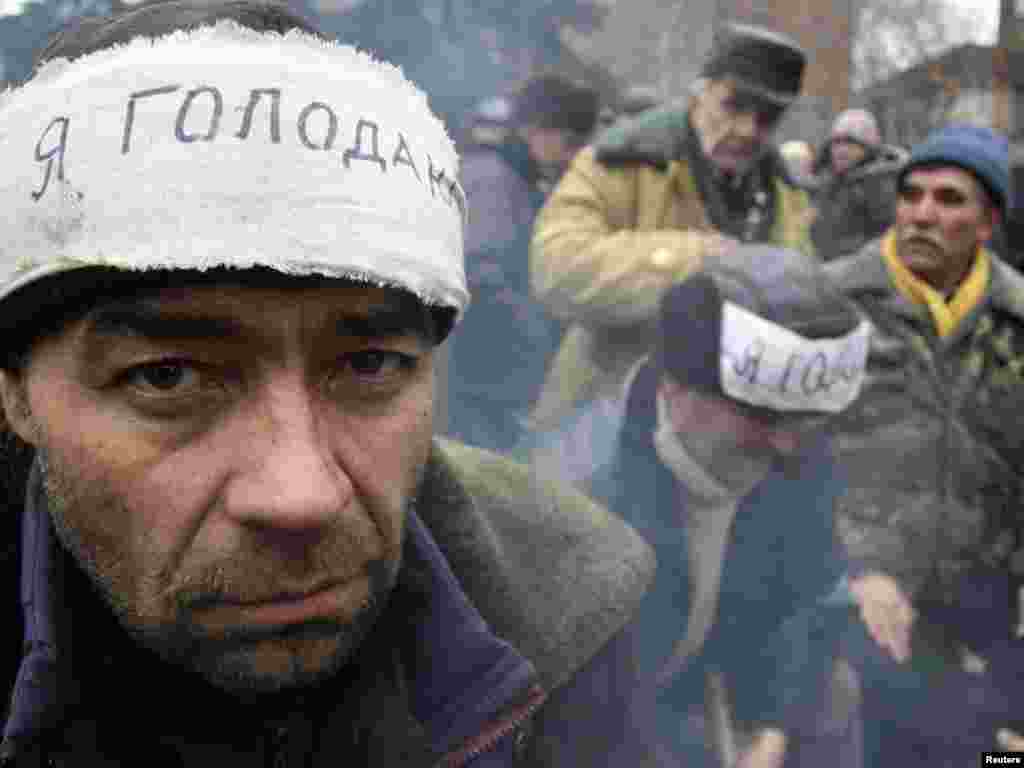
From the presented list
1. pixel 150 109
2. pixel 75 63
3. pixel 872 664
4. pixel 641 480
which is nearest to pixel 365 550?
pixel 150 109

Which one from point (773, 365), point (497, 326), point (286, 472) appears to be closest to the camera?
point (286, 472)

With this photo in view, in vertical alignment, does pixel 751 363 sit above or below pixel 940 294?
below

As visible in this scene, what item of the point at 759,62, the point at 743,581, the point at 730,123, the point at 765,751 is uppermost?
the point at 759,62

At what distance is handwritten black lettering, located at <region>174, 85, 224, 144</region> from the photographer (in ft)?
3.76

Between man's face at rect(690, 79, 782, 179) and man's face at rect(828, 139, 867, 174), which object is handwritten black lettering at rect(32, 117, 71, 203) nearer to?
man's face at rect(690, 79, 782, 179)

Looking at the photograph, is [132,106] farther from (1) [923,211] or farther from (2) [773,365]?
(1) [923,211]

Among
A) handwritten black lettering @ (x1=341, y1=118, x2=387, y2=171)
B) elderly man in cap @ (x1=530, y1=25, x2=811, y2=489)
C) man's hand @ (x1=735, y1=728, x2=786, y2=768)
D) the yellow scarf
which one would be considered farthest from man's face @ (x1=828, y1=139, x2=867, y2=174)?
handwritten black lettering @ (x1=341, y1=118, x2=387, y2=171)

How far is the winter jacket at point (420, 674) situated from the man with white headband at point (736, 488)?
1108 millimetres

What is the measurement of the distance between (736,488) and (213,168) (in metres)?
2.12

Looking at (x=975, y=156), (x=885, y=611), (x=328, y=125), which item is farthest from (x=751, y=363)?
(x=328, y=125)

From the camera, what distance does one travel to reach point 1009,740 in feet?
11.7

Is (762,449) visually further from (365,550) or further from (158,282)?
(158,282)

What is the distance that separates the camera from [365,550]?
4.09 ft

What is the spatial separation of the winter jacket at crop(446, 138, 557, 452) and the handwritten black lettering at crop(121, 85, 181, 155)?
2684mm
